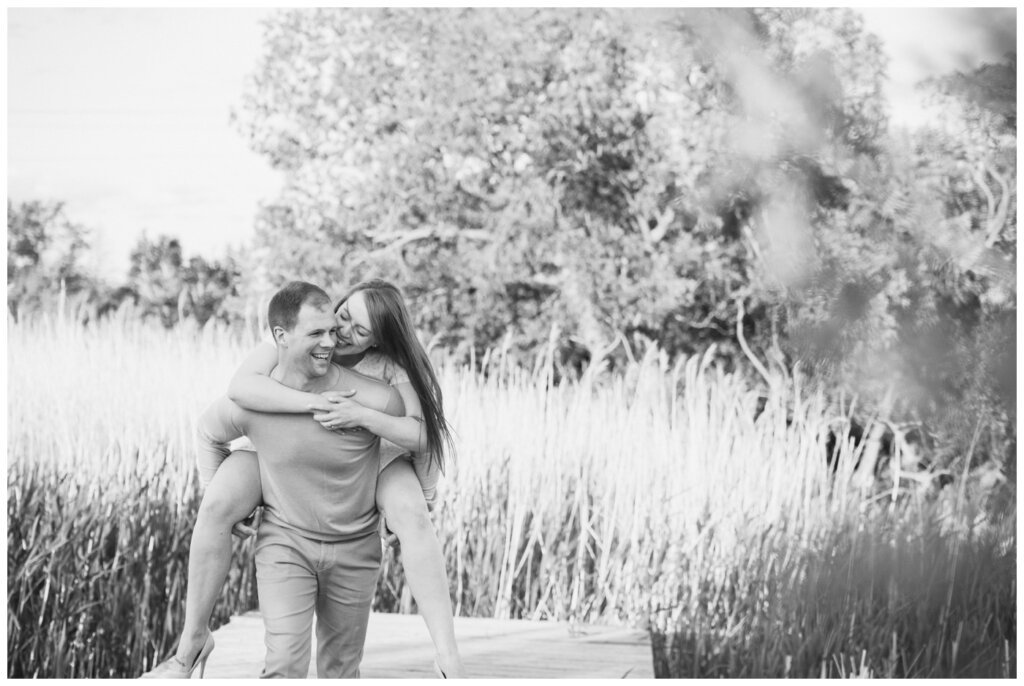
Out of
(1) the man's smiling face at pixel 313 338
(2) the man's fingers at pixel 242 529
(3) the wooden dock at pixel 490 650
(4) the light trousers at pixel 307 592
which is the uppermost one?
(1) the man's smiling face at pixel 313 338

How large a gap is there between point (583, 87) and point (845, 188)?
131cm

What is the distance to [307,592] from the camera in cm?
229

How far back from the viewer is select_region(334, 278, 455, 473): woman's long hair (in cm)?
230

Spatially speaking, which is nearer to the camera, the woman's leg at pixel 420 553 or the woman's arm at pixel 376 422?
the woman's arm at pixel 376 422

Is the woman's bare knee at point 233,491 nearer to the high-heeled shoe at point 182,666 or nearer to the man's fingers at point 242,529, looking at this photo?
the man's fingers at point 242,529

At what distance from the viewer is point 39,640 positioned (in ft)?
11.2

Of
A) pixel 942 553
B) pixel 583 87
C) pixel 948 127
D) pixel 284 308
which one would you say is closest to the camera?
pixel 284 308

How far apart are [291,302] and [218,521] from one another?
48 centimetres

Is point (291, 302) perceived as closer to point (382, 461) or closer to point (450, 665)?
point (382, 461)

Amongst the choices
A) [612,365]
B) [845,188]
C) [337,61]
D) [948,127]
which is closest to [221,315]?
[337,61]

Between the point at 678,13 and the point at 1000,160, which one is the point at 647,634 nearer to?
the point at 1000,160

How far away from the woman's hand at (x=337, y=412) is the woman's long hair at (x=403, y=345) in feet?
0.54

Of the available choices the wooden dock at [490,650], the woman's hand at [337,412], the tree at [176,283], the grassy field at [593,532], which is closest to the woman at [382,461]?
the woman's hand at [337,412]

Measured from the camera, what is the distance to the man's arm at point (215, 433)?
7.40ft
